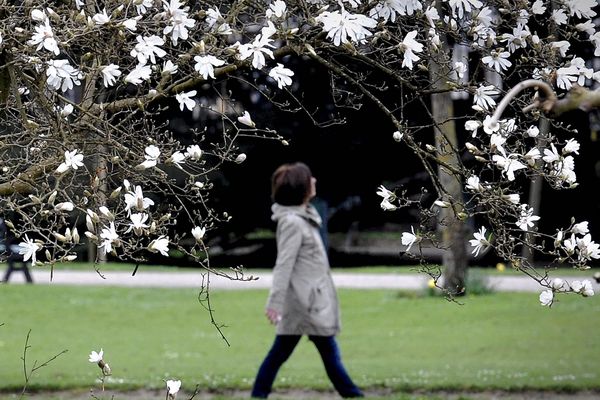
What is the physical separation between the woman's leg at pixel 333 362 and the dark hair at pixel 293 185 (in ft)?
3.24

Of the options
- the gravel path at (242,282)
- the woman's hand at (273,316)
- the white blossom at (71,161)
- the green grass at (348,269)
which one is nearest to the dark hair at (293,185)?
the woman's hand at (273,316)

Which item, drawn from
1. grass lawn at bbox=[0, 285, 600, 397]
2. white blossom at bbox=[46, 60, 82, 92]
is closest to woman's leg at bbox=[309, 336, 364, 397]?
grass lawn at bbox=[0, 285, 600, 397]

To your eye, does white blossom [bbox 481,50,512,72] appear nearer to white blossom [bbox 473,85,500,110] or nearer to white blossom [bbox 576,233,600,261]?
white blossom [bbox 473,85,500,110]

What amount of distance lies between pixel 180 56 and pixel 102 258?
2.60 feet

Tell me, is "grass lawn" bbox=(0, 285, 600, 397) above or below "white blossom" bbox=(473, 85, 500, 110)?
below

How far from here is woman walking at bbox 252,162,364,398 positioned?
748cm

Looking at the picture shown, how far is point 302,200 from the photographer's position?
7.58 m

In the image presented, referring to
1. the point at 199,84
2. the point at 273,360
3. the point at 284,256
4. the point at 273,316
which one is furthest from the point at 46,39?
the point at 273,360

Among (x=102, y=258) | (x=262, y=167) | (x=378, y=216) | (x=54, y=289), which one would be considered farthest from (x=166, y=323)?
(x=102, y=258)

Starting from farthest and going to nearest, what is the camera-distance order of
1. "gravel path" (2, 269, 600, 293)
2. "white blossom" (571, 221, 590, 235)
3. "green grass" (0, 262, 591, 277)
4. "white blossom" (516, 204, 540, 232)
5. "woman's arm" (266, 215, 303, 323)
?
"green grass" (0, 262, 591, 277)
"gravel path" (2, 269, 600, 293)
"woman's arm" (266, 215, 303, 323)
"white blossom" (516, 204, 540, 232)
"white blossom" (571, 221, 590, 235)

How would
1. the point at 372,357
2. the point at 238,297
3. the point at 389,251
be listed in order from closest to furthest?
1. the point at 372,357
2. the point at 238,297
3. the point at 389,251

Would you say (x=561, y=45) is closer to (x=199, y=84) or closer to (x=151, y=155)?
(x=199, y=84)

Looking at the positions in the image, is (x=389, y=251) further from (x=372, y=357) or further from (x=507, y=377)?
(x=507, y=377)

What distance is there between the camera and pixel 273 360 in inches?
299
